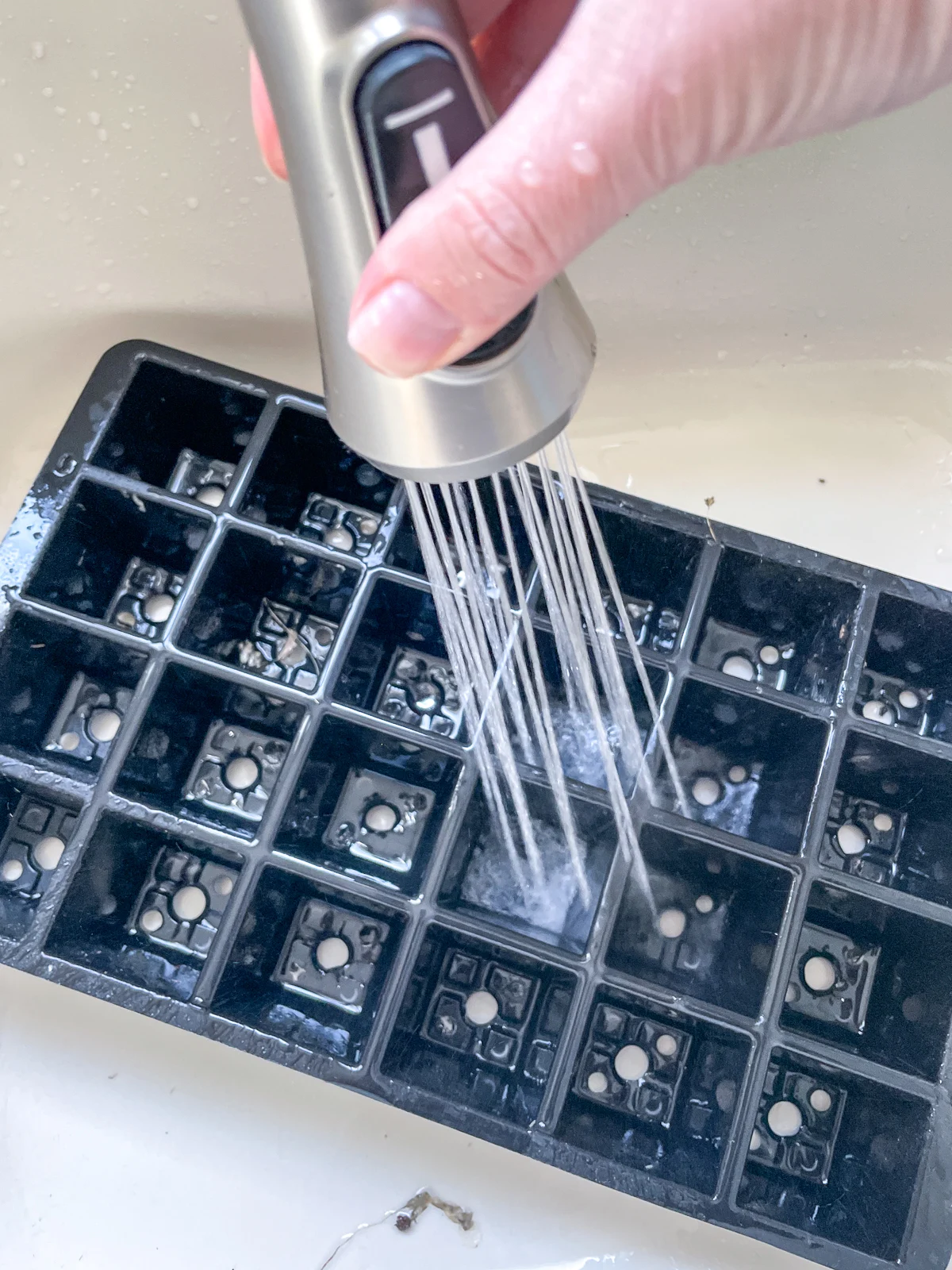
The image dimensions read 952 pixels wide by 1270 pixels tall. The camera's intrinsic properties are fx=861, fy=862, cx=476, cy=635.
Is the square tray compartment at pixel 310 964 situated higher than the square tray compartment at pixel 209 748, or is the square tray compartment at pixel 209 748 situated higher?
the square tray compartment at pixel 209 748

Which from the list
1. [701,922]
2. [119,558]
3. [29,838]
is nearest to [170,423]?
[119,558]

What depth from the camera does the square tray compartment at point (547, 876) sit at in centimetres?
65

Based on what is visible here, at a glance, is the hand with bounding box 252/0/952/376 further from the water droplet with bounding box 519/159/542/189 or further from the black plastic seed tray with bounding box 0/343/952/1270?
the black plastic seed tray with bounding box 0/343/952/1270

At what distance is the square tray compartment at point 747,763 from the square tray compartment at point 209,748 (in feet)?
1.01

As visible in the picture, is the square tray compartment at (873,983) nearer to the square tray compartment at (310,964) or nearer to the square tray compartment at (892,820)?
the square tray compartment at (892,820)

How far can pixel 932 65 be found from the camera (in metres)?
0.39

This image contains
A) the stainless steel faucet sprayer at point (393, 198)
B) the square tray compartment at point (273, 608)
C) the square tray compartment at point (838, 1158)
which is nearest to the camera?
the stainless steel faucet sprayer at point (393, 198)

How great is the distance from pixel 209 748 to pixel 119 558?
171 millimetres

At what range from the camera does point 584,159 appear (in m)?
0.33

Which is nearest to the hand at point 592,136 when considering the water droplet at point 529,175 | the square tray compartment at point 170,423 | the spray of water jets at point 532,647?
the water droplet at point 529,175

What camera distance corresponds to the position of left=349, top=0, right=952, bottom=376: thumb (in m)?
0.31

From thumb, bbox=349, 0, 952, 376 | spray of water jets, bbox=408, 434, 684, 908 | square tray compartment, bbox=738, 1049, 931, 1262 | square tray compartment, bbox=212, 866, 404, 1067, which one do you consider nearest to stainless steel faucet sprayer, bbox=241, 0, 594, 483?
thumb, bbox=349, 0, 952, 376

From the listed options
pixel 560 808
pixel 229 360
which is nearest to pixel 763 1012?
pixel 560 808

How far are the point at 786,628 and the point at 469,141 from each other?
1.60ft
